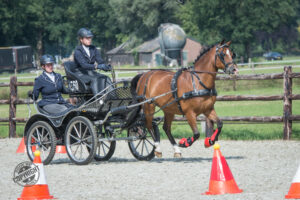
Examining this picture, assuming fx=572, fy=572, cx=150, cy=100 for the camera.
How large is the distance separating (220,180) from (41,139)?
4.56 meters

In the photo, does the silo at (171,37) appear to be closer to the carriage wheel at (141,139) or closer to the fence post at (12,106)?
the fence post at (12,106)

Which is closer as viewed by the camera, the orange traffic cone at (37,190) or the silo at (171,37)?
the orange traffic cone at (37,190)

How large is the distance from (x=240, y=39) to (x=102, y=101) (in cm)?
5930

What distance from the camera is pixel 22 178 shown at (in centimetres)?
775

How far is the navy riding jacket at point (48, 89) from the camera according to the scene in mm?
10320

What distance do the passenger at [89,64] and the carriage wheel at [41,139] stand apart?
107 cm

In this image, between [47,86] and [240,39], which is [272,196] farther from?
[240,39]

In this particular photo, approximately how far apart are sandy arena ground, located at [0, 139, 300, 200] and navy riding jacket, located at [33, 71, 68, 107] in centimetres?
116

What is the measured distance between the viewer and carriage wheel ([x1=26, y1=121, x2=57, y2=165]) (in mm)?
10078

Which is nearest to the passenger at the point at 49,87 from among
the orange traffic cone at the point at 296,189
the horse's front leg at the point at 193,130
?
the horse's front leg at the point at 193,130

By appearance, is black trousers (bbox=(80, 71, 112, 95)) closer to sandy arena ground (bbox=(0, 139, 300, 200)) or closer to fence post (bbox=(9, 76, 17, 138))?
sandy arena ground (bbox=(0, 139, 300, 200))

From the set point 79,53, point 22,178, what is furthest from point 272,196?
point 79,53

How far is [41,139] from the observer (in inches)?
407

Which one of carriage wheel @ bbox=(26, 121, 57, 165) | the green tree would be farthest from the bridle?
the green tree
